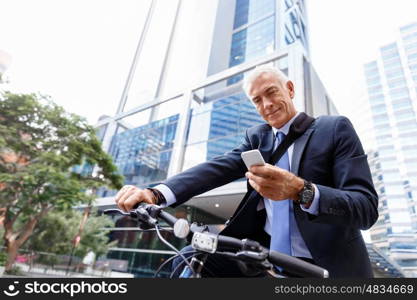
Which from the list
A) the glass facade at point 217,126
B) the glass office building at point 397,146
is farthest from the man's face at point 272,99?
the glass facade at point 217,126

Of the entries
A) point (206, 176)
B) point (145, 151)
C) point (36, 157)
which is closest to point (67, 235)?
point (145, 151)

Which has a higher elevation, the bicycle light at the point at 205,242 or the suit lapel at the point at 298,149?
the suit lapel at the point at 298,149

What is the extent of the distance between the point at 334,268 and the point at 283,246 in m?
0.16

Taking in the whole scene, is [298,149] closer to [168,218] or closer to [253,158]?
[253,158]

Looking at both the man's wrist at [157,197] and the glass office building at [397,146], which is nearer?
the man's wrist at [157,197]

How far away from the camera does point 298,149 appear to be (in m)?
0.79

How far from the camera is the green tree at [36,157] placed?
5094 millimetres

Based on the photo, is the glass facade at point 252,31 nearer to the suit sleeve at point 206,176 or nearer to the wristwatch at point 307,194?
the suit sleeve at point 206,176

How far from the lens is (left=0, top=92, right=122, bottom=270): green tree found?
5094 mm

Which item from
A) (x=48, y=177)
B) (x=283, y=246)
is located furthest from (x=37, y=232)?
(x=283, y=246)

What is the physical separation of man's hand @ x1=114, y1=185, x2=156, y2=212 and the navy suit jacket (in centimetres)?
11

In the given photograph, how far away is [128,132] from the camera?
554 inches

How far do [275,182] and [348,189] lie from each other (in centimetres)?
25

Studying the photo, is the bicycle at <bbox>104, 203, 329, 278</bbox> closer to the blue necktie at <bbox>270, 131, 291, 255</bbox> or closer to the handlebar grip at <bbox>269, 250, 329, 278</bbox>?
the handlebar grip at <bbox>269, 250, 329, 278</bbox>
